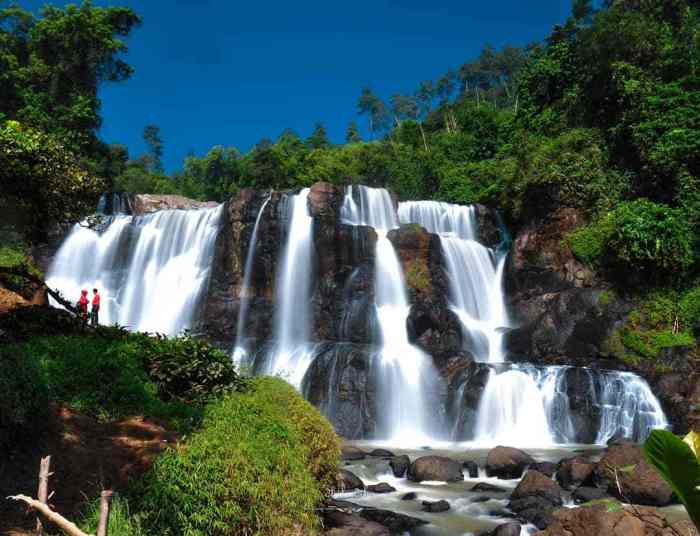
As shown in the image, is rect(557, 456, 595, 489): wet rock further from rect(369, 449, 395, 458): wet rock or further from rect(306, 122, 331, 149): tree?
rect(306, 122, 331, 149): tree

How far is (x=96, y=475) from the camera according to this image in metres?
5.82

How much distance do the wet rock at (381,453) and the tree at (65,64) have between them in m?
27.3

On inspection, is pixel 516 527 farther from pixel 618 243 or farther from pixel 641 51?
pixel 641 51

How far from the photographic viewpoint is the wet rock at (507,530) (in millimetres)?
8078

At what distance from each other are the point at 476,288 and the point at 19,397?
19.8 metres

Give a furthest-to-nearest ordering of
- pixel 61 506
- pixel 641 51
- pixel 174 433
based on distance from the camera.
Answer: pixel 641 51 → pixel 174 433 → pixel 61 506

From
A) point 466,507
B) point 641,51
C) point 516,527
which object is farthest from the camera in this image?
point 641,51

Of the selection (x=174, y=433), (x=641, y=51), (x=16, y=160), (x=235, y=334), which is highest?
(x=641, y=51)

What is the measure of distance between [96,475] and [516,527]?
17.8 ft

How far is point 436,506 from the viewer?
9.55 metres

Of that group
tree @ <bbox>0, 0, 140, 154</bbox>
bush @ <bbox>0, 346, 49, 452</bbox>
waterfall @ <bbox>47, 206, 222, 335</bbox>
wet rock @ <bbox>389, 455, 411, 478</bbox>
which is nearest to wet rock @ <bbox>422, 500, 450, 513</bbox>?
wet rock @ <bbox>389, 455, 411, 478</bbox>

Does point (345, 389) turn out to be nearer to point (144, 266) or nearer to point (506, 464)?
point (506, 464)

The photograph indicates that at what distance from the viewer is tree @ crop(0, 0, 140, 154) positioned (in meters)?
33.6

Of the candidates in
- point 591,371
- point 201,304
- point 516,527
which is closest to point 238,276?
point 201,304
